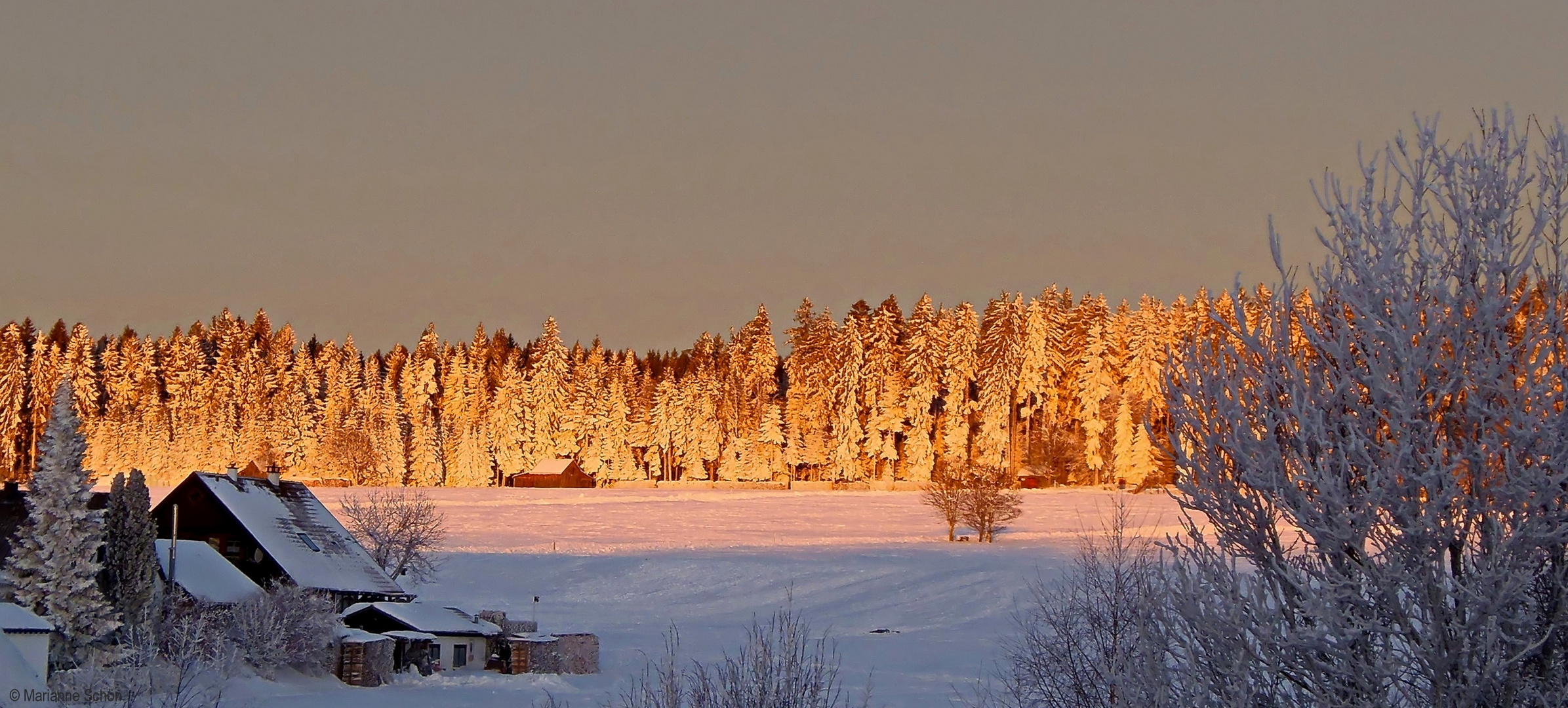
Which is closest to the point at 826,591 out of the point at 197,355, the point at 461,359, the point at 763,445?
the point at 763,445

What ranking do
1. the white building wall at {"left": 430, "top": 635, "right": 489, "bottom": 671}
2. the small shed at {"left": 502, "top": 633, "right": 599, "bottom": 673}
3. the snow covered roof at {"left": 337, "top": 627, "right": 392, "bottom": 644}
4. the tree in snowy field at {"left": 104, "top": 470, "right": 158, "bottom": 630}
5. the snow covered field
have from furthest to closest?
the white building wall at {"left": 430, "top": 635, "right": 489, "bottom": 671}
the small shed at {"left": 502, "top": 633, "right": 599, "bottom": 673}
the snow covered field
the snow covered roof at {"left": 337, "top": 627, "right": 392, "bottom": 644}
the tree in snowy field at {"left": 104, "top": 470, "right": 158, "bottom": 630}

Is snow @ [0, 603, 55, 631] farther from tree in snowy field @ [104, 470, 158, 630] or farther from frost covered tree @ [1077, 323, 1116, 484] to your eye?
frost covered tree @ [1077, 323, 1116, 484]

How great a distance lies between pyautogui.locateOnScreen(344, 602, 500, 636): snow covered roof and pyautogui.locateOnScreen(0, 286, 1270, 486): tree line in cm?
4164

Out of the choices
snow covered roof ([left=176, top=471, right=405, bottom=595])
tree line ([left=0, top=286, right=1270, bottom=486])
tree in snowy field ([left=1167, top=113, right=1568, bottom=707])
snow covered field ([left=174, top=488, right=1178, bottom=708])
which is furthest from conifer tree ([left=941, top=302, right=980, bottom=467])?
tree in snowy field ([left=1167, top=113, right=1568, bottom=707])

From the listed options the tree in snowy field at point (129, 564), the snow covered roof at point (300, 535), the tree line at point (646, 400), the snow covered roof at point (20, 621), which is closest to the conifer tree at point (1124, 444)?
the tree line at point (646, 400)

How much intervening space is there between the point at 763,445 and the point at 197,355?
65734mm

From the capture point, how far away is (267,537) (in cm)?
3891

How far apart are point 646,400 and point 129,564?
271 feet

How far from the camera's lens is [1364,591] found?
21.5 feet

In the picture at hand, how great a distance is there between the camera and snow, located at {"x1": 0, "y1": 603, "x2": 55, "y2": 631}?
24.2m

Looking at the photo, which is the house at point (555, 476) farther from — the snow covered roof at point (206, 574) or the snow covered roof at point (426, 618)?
the snow covered roof at point (206, 574)

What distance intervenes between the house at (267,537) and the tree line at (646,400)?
43.5 m

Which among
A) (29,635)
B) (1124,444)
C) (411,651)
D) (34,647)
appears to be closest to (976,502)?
(1124,444)

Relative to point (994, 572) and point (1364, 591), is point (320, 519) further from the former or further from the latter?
point (1364, 591)
